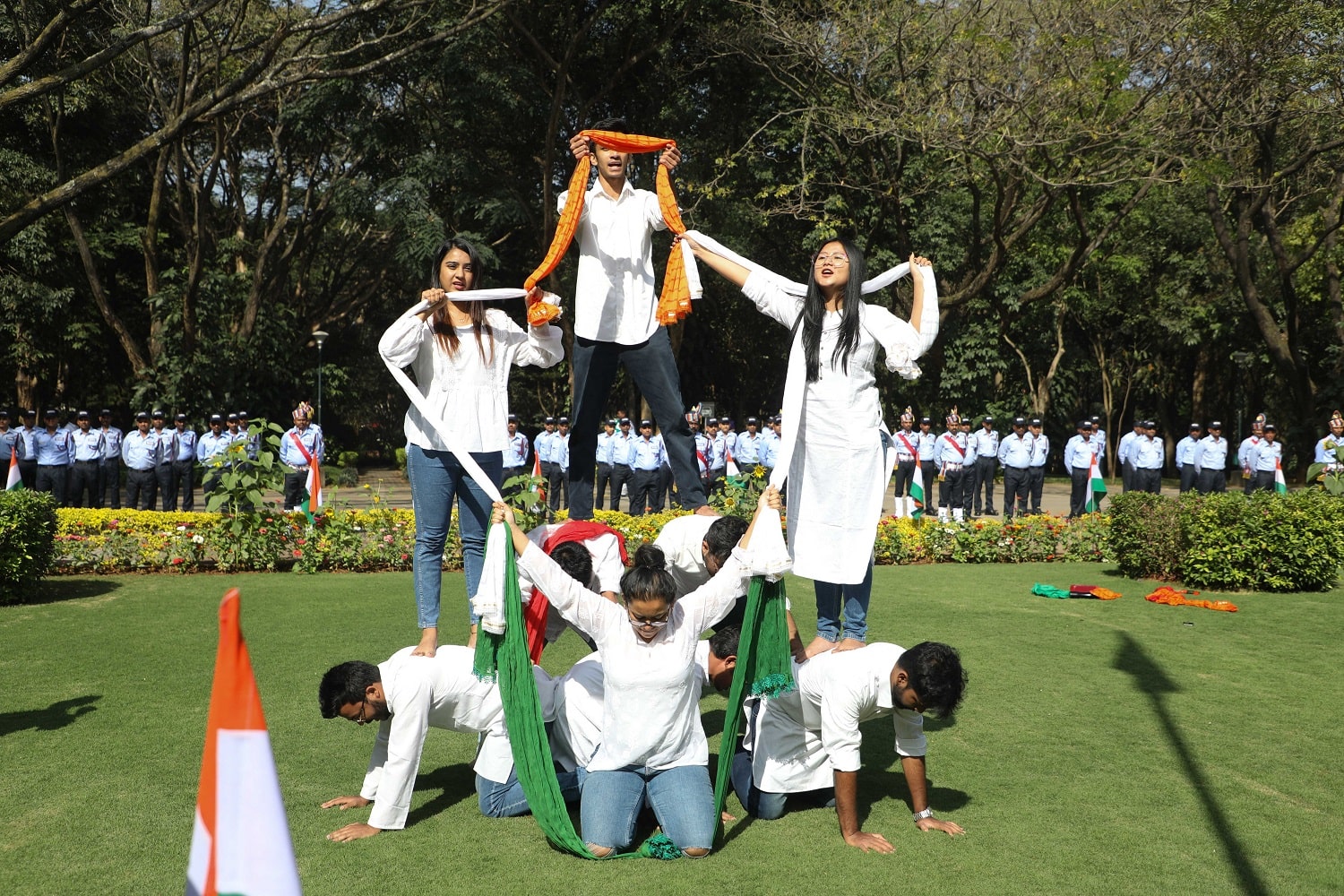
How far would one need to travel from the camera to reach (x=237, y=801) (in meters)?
2.29

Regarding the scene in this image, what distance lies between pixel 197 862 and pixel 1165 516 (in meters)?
11.1

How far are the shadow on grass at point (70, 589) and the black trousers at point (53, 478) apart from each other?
329 inches

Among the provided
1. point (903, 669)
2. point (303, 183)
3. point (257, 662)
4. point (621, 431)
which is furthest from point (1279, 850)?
point (303, 183)

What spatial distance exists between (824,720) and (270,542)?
9.08 m

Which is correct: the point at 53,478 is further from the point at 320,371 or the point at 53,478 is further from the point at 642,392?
the point at 642,392

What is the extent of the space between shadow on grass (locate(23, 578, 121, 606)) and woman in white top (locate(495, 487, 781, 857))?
760cm

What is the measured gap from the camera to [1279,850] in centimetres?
448

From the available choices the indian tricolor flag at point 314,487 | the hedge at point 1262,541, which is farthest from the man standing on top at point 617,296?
the indian tricolor flag at point 314,487

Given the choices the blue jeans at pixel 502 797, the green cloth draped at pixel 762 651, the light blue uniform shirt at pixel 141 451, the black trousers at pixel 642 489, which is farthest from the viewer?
the black trousers at pixel 642 489

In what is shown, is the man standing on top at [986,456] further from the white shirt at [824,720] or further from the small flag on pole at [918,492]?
the white shirt at [824,720]

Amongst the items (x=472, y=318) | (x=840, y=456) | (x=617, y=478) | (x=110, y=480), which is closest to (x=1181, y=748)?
(x=840, y=456)

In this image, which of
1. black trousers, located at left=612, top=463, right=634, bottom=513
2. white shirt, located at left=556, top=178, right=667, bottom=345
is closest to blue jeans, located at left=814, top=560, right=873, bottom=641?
white shirt, located at left=556, top=178, right=667, bottom=345

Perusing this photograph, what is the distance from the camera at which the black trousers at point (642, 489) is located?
66.3ft

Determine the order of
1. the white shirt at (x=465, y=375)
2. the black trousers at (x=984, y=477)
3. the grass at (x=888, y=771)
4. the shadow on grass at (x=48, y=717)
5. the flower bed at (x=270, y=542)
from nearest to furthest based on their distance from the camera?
the grass at (x=888, y=771)
the white shirt at (x=465, y=375)
the shadow on grass at (x=48, y=717)
the flower bed at (x=270, y=542)
the black trousers at (x=984, y=477)
